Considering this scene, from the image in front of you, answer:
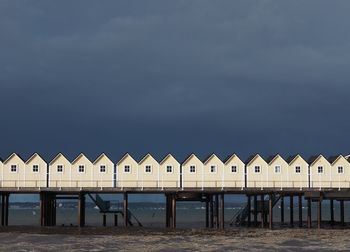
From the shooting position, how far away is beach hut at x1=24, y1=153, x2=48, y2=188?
66.1 m

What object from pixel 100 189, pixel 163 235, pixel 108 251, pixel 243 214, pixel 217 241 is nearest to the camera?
pixel 108 251

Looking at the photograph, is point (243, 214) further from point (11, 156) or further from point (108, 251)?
point (108, 251)

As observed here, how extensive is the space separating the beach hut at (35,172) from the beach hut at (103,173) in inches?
195

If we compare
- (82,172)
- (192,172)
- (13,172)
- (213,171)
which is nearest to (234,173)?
(213,171)

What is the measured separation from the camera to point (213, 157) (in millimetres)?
66375

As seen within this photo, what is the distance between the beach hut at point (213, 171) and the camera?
65750mm

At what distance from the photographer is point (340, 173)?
6706cm

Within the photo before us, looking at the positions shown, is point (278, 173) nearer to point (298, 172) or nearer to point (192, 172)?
point (298, 172)

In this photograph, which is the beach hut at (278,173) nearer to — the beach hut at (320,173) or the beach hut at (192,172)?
the beach hut at (320,173)

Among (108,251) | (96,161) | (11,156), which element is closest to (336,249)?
(108,251)

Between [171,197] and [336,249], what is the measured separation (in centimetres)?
2484

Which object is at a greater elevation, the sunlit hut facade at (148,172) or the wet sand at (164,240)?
the sunlit hut facade at (148,172)

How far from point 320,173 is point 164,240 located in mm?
21402

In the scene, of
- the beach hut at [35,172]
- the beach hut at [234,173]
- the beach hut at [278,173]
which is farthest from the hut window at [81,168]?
the beach hut at [278,173]
